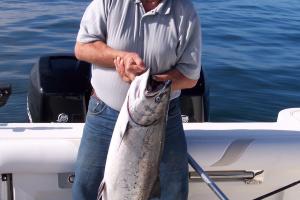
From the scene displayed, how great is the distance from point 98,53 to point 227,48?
7.44 m

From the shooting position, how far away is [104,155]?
266 cm

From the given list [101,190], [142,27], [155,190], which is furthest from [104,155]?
[142,27]

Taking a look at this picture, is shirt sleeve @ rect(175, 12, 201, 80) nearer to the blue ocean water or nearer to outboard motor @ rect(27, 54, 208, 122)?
outboard motor @ rect(27, 54, 208, 122)

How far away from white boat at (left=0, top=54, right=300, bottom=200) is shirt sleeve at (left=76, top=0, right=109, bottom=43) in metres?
0.71

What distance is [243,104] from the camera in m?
6.93

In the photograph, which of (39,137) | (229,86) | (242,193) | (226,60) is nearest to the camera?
(39,137)

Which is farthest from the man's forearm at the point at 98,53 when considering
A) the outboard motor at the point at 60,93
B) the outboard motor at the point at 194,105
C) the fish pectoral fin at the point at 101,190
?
the outboard motor at the point at 194,105

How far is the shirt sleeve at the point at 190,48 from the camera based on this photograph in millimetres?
2492

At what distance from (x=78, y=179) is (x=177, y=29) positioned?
0.90 m

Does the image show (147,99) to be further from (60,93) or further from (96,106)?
(60,93)

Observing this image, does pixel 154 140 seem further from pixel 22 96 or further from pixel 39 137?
pixel 22 96

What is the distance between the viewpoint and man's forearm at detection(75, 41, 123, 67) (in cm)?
242

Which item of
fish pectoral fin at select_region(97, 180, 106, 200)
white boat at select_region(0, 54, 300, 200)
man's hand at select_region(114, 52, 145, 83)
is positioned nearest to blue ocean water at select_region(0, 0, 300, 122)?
white boat at select_region(0, 54, 300, 200)

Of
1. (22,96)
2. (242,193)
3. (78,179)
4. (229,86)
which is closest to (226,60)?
(229,86)
